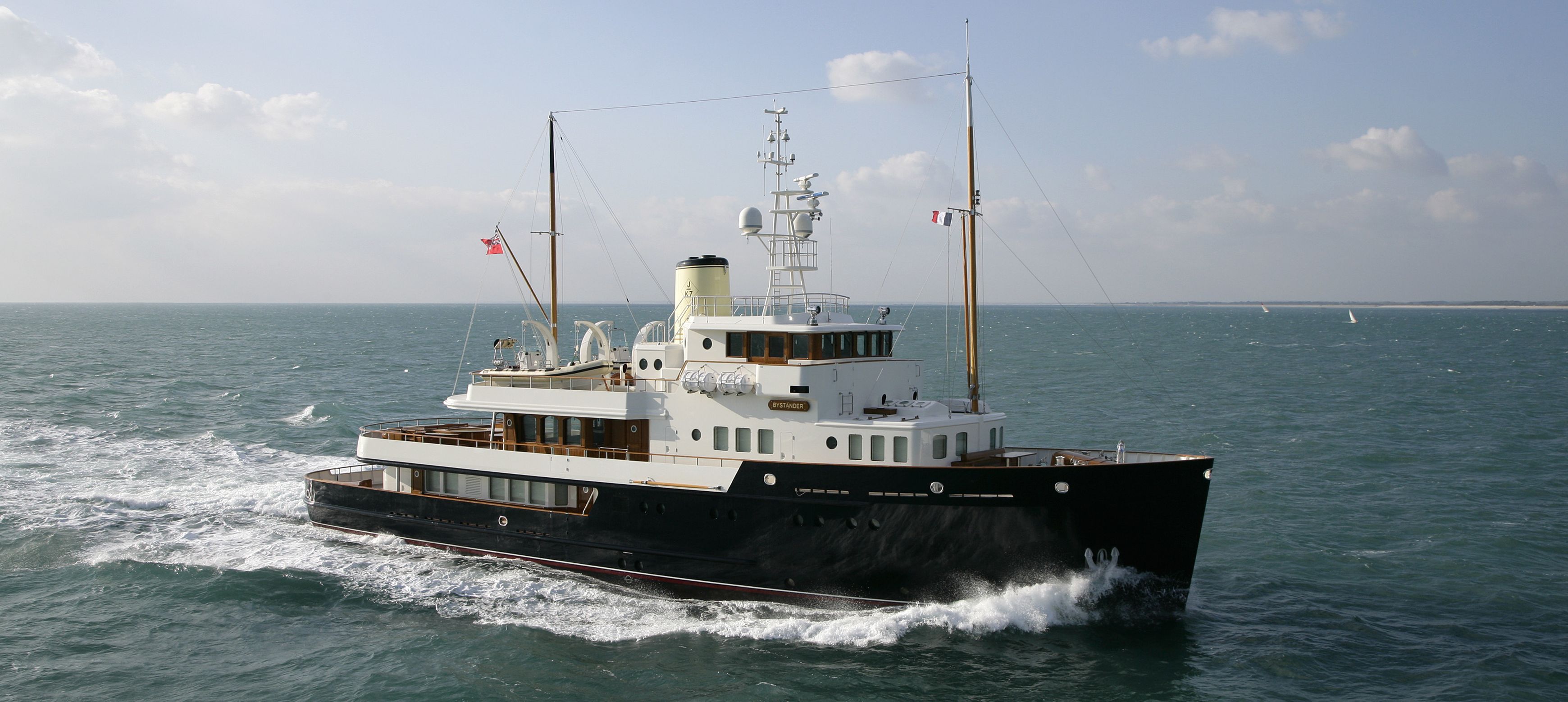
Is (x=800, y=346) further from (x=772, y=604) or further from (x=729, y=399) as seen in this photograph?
(x=772, y=604)

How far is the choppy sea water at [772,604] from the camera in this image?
14594 mm

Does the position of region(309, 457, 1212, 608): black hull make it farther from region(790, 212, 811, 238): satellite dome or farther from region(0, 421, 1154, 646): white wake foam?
region(790, 212, 811, 238): satellite dome

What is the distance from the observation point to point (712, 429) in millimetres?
18266

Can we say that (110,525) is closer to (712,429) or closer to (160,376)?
(712,429)

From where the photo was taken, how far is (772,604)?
17484 millimetres

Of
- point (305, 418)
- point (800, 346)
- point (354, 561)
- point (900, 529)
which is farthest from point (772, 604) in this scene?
point (305, 418)

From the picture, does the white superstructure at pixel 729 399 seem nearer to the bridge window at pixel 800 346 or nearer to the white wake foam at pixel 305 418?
the bridge window at pixel 800 346

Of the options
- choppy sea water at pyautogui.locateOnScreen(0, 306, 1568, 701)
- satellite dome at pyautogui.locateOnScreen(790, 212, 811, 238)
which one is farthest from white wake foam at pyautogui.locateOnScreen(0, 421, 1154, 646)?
satellite dome at pyautogui.locateOnScreen(790, 212, 811, 238)

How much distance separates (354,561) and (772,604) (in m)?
9.15

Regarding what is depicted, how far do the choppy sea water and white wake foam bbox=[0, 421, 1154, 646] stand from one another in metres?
0.07

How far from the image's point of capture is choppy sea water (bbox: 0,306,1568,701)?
47.9ft

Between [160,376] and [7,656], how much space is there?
150 feet

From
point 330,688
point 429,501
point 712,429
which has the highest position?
point 712,429

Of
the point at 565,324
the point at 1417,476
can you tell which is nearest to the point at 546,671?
the point at 1417,476
